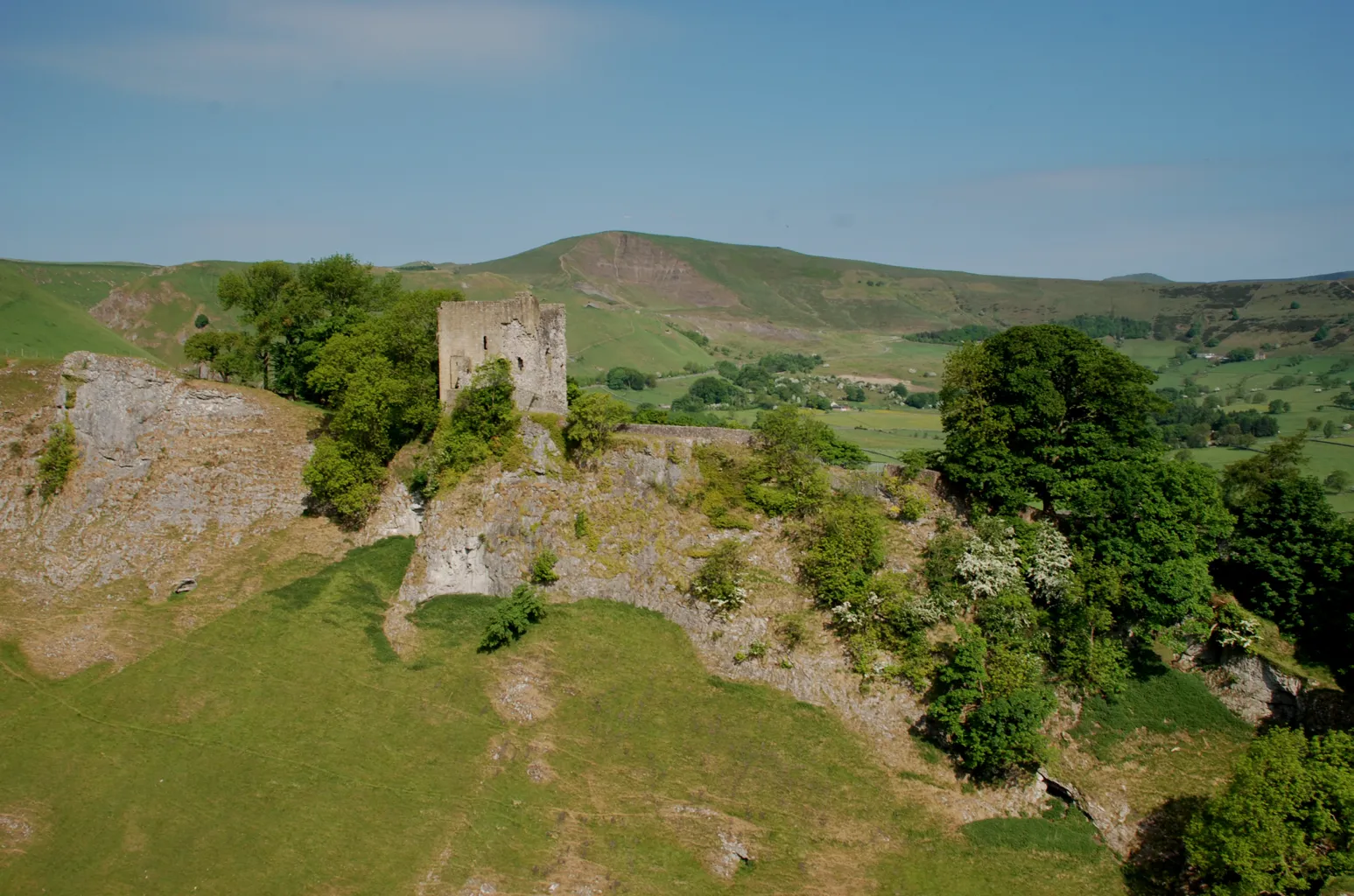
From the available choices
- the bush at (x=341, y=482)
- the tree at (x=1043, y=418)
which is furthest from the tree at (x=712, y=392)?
the bush at (x=341, y=482)

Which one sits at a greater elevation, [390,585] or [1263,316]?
[1263,316]

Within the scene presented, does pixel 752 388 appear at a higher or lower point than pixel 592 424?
lower

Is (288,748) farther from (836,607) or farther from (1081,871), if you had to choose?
(1081,871)

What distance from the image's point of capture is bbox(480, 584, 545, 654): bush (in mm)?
36406

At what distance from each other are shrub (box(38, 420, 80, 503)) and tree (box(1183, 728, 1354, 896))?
154ft

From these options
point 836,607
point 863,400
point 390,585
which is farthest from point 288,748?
point 863,400

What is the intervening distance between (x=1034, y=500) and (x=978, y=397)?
5.34m

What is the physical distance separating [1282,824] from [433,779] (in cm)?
2641

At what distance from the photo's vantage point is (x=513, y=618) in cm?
3669

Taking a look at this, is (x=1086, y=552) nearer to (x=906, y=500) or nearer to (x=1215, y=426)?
(x=906, y=500)

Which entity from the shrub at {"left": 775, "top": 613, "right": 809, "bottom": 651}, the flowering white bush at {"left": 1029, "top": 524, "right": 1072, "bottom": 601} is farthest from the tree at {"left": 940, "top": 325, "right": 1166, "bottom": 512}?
the shrub at {"left": 775, "top": 613, "right": 809, "bottom": 651}

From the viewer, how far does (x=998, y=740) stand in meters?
31.6

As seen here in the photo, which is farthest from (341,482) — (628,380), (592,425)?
(628,380)

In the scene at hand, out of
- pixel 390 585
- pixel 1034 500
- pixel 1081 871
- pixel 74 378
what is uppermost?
pixel 74 378
